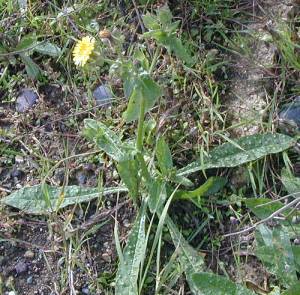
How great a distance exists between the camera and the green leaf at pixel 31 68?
2.48 metres

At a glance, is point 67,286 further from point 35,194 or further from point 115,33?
point 115,33

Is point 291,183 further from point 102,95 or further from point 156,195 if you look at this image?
point 102,95

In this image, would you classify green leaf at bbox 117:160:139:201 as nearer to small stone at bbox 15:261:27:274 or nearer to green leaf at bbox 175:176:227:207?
green leaf at bbox 175:176:227:207

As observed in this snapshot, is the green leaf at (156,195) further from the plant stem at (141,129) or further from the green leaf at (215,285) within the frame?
the green leaf at (215,285)

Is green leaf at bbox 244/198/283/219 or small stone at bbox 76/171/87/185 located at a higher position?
small stone at bbox 76/171/87/185

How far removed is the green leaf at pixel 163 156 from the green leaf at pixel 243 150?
50 millimetres

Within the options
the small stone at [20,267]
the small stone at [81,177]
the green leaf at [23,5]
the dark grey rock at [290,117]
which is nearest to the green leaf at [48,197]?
the small stone at [81,177]

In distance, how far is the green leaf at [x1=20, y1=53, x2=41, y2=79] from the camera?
→ 2480 millimetres

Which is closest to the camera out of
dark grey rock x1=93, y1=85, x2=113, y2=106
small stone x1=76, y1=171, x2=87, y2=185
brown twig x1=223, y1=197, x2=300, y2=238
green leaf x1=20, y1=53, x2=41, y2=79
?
brown twig x1=223, y1=197, x2=300, y2=238

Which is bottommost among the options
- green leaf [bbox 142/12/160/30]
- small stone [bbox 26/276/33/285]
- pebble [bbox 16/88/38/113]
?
small stone [bbox 26/276/33/285]

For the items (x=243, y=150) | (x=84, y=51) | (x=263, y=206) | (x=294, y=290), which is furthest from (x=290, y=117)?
(x=84, y=51)

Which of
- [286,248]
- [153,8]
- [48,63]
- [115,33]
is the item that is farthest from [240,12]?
[286,248]

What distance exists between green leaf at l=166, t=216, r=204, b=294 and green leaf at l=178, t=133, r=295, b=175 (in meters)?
0.19

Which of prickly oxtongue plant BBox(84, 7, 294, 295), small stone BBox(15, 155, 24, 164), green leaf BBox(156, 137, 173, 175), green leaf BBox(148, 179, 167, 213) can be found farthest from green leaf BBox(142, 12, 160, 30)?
small stone BBox(15, 155, 24, 164)
